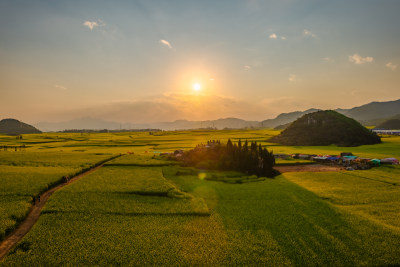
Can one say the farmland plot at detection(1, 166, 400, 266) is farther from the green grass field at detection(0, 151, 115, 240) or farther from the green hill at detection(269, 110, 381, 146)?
the green hill at detection(269, 110, 381, 146)

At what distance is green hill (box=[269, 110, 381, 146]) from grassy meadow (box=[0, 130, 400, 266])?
8416 cm

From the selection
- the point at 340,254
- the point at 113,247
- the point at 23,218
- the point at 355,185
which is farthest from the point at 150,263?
the point at 355,185

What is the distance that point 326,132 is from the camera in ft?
396

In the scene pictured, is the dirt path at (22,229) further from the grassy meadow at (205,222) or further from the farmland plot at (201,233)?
the farmland plot at (201,233)

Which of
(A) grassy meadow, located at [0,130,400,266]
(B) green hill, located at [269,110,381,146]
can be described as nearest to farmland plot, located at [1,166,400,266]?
(A) grassy meadow, located at [0,130,400,266]

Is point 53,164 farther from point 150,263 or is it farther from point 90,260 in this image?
point 150,263

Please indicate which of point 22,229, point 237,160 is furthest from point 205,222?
point 237,160

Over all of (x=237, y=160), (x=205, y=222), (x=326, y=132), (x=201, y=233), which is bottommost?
(x=201, y=233)

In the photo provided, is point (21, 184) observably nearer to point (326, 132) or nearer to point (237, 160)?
point (237, 160)

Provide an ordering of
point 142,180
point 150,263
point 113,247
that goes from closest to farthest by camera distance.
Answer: point 150,263
point 113,247
point 142,180

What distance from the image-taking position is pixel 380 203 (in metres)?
27.4

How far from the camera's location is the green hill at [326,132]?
110 m

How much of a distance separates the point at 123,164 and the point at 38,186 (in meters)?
21.1

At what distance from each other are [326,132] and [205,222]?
122197 millimetres
